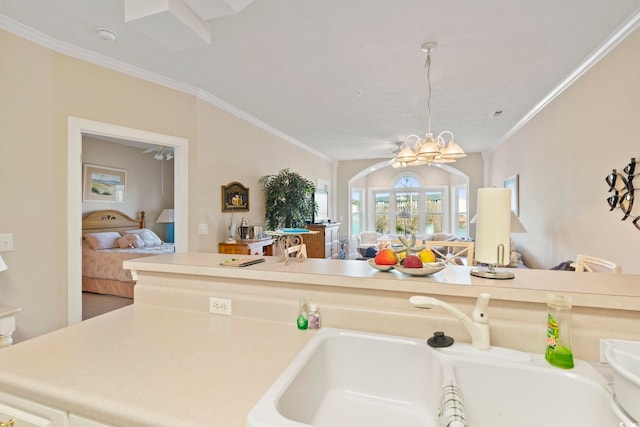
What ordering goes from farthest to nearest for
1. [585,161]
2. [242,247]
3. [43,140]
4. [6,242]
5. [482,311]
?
1. [242,247]
2. [585,161]
3. [43,140]
4. [6,242]
5. [482,311]

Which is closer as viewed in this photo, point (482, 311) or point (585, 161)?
point (482, 311)

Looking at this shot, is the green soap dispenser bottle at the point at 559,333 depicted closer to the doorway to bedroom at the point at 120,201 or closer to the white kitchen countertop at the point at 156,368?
the white kitchen countertop at the point at 156,368

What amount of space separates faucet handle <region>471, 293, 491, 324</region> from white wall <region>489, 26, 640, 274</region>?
6.33ft

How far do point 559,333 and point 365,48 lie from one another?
2283 mm

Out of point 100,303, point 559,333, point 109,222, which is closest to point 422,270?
point 559,333

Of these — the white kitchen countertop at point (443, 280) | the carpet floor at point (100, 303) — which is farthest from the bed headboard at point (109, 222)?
the white kitchen countertop at point (443, 280)

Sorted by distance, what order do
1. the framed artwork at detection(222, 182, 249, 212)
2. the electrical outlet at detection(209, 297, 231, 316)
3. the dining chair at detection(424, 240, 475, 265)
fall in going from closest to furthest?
1. the electrical outlet at detection(209, 297, 231, 316)
2. the dining chair at detection(424, 240, 475, 265)
3. the framed artwork at detection(222, 182, 249, 212)

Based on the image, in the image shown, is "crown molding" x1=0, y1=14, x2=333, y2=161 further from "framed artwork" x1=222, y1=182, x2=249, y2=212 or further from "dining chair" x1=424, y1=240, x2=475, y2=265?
"dining chair" x1=424, y1=240, x2=475, y2=265

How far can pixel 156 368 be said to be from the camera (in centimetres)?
90

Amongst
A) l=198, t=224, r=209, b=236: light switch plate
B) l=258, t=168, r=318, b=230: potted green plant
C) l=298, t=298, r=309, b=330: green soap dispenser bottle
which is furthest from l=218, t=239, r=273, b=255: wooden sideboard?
l=298, t=298, r=309, b=330: green soap dispenser bottle

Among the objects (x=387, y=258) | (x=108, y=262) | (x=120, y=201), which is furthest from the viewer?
(x=120, y=201)

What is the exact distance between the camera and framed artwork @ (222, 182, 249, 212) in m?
3.77

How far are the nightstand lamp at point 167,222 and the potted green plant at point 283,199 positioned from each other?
7.46 feet

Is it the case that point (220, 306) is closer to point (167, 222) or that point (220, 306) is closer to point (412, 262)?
point (412, 262)
